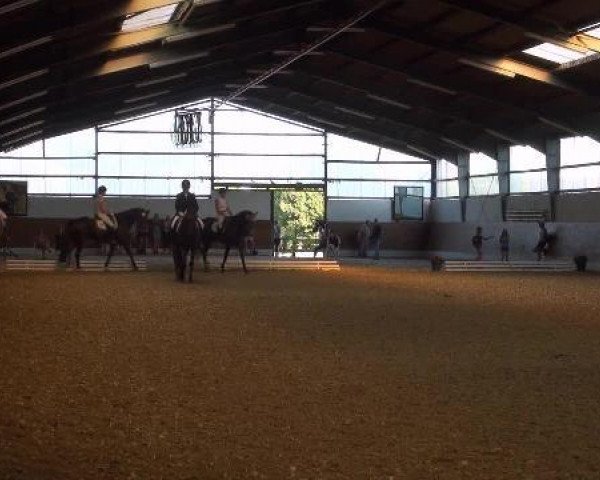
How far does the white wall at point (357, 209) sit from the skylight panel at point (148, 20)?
72.3 feet

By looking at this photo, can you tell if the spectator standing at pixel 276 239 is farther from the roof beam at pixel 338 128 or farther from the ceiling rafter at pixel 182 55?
the ceiling rafter at pixel 182 55

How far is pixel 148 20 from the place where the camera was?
22.7m

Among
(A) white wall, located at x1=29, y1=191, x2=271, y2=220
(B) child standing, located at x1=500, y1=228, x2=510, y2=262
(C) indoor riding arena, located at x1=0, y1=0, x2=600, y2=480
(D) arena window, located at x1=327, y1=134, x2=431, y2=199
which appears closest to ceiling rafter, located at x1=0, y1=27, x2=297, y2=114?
(C) indoor riding arena, located at x1=0, y1=0, x2=600, y2=480

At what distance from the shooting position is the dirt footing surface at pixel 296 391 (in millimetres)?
5074

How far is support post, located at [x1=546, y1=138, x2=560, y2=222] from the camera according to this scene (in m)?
34.4

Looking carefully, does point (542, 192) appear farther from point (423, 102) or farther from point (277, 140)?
point (277, 140)

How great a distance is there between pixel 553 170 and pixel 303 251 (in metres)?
18.0

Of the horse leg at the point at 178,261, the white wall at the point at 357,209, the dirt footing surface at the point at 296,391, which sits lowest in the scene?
the dirt footing surface at the point at 296,391

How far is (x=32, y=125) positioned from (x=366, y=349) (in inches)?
1110

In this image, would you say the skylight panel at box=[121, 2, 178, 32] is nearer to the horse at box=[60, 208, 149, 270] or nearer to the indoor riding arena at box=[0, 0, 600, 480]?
the indoor riding arena at box=[0, 0, 600, 480]

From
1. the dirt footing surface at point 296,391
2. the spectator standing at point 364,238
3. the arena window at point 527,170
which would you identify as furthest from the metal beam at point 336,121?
the dirt footing surface at point 296,391

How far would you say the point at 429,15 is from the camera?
24578 millimetres

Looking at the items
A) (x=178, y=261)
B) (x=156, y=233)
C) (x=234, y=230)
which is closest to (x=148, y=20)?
(x=234, y=230)

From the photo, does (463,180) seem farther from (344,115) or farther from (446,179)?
(344,115)
